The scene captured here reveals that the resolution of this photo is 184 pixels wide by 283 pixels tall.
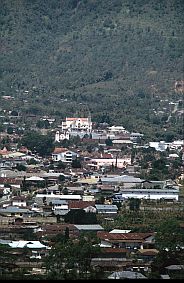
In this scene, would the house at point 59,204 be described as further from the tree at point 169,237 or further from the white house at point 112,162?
the white house at point 112,162

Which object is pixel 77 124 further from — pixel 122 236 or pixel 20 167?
pixel 122 236

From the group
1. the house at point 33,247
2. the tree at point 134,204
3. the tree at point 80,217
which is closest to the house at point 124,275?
the house at point 33,247

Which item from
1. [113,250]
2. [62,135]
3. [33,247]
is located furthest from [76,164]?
[113,250]

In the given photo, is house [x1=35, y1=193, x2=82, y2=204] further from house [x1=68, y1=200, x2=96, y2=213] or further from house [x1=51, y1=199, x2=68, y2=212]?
house [x1=68, y1=200, x2=96, y2=213]

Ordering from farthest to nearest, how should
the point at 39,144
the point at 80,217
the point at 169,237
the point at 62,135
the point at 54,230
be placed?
the point at 62,135 < the point at 39,144 < the point at 80,217 < the point at 54,230 < the point at 169,237

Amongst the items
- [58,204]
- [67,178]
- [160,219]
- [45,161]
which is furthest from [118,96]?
[160,219]
